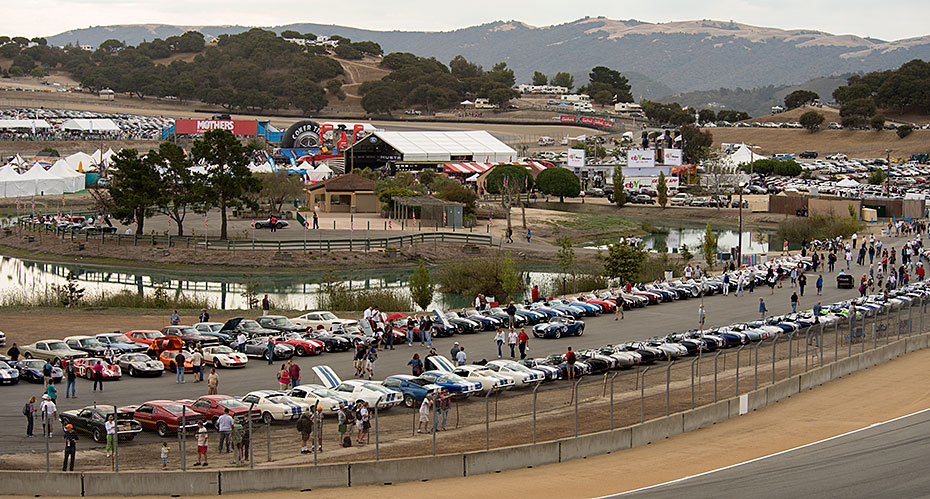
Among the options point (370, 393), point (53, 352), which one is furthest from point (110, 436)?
point (53, 352)

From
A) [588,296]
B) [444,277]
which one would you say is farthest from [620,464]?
[444,277]

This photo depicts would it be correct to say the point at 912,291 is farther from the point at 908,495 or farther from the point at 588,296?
the point at 908,495

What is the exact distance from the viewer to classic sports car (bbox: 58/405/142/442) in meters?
25.4

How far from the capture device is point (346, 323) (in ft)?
139

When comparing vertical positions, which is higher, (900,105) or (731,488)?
(900,105)

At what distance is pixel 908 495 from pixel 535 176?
9971cm

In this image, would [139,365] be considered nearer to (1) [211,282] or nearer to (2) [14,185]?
(1) [211,282]

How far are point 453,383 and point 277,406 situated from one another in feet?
17.4

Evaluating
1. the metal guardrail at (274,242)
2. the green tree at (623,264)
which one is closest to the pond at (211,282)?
the metal guardrail at (274,242)

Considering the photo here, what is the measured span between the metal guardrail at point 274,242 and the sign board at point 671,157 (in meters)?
55.5

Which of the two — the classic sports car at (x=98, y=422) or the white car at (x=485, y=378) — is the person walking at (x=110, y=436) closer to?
the classic sports car at (x=98, y=422)

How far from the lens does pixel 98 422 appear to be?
83.6ft

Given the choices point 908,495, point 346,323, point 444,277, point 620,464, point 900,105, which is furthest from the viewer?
point 900,105

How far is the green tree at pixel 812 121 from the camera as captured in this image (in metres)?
178
